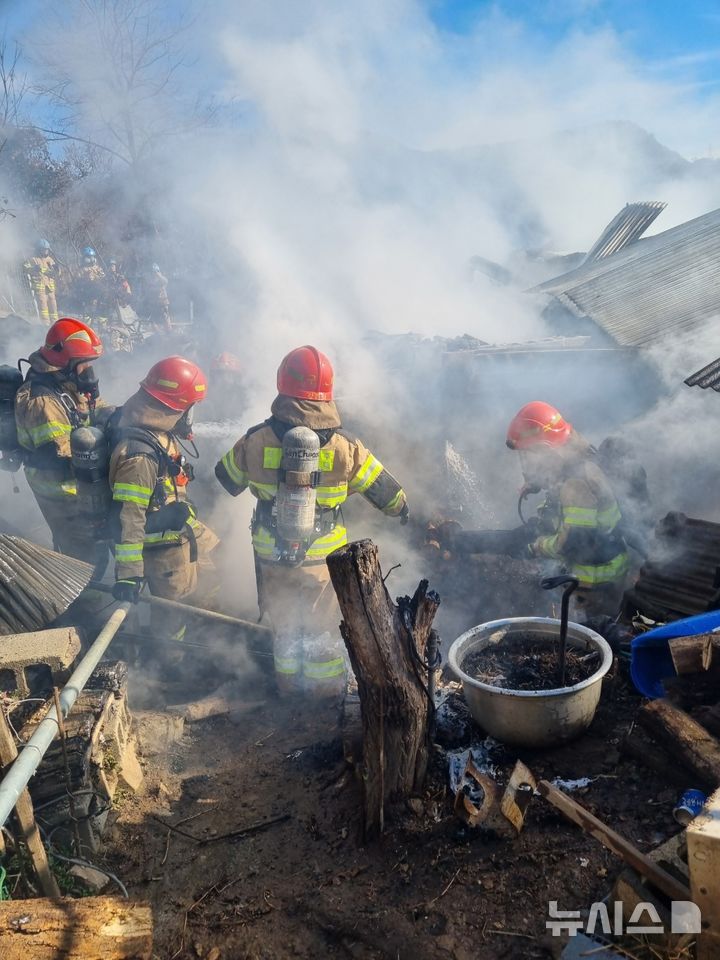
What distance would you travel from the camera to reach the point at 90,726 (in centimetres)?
329

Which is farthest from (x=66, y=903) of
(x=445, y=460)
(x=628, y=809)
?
(x=445, y=460)

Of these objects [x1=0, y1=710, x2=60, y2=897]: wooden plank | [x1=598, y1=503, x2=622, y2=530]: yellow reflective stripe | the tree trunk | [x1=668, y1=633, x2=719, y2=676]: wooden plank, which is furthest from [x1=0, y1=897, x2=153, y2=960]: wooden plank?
[x1=598, y1=503, x2=622, y2=530]: yellow reflective stripe

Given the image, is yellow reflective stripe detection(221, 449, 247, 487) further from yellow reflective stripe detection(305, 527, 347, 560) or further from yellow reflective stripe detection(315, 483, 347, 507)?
yellow reflective stripe detection(305, 527, 347, 560)

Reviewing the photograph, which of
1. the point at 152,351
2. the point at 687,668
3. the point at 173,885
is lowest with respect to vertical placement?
the point at 173,885

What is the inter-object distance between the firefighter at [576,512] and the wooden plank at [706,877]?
2.78m

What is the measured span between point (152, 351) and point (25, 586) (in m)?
11.6

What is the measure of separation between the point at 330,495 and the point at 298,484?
38 centimetres

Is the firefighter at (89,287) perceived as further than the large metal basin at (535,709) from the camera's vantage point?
Yes

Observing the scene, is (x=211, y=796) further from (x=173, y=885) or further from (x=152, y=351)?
(x=152, y=351)

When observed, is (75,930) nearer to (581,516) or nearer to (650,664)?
(650,664)

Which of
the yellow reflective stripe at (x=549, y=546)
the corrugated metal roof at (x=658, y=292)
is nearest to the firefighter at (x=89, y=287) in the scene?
the corrugated metal roof at (x=658, y=292)

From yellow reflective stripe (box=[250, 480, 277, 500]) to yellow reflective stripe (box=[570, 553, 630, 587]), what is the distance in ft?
7.82

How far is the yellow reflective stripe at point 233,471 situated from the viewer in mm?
4793

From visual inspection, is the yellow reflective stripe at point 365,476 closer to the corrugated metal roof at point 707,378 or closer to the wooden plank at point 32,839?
the corrugated metal roof at point 707,378
